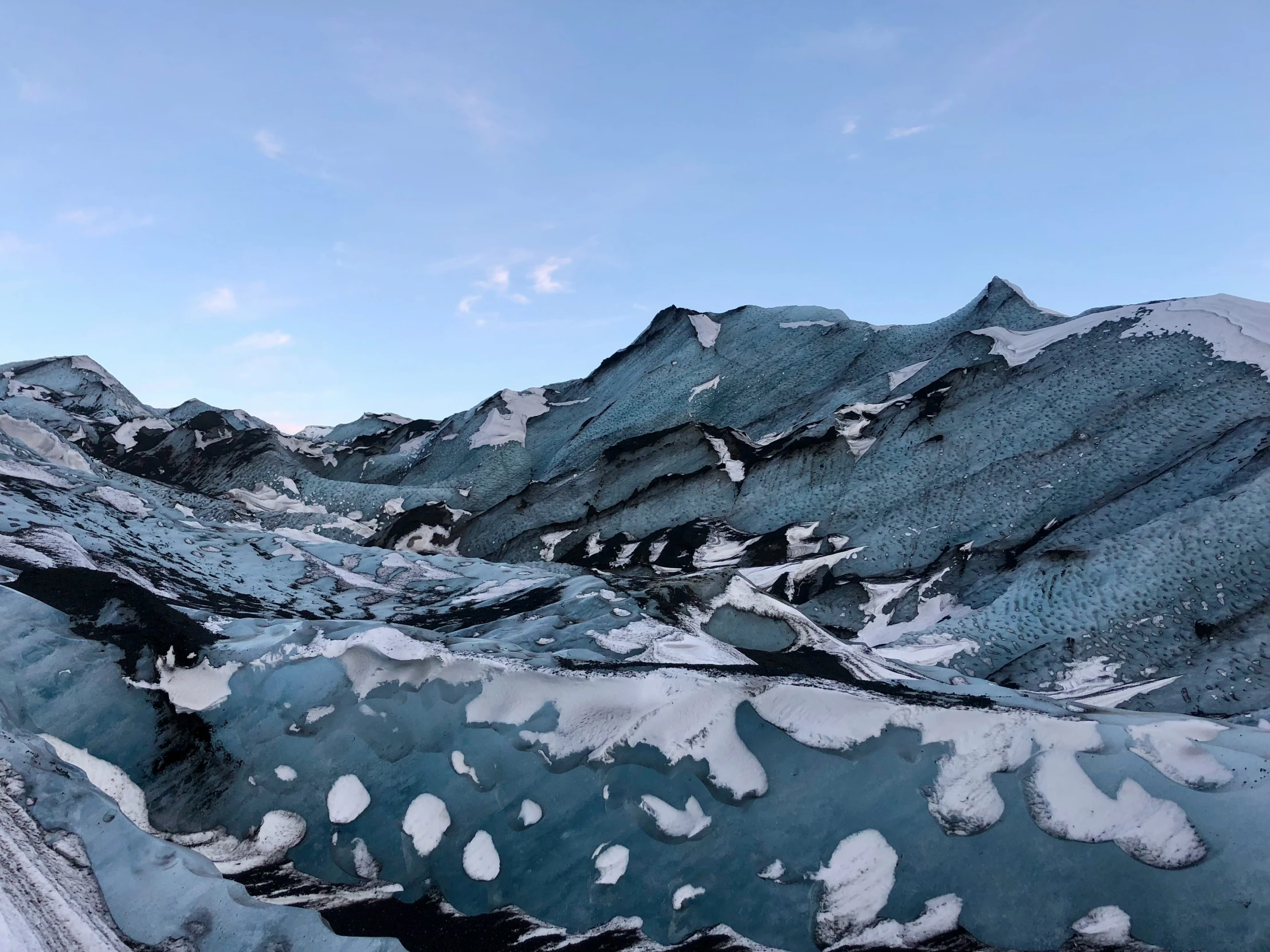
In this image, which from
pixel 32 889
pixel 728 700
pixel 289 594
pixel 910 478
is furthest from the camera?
pixel 910 478

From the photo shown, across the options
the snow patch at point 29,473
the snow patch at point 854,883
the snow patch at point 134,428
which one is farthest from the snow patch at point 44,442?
the snow patch at point 854,883

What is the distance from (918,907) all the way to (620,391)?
66.2 feet

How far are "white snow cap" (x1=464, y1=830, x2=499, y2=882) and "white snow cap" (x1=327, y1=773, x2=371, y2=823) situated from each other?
672 millimetres

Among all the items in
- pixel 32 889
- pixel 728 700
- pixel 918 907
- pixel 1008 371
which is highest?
pixel 1008 371

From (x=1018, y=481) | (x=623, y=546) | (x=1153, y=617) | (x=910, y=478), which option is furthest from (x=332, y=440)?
(x=1153, y=617)

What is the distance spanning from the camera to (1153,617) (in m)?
10.8

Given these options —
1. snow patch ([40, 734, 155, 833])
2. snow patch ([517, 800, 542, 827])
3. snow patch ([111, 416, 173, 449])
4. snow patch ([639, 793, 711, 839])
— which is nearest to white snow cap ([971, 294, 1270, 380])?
snow patch ([639, 793, 711, 839])

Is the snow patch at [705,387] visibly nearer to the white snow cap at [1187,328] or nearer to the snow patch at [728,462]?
the snow patch at [728,462]

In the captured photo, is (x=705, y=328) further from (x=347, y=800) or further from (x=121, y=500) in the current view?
(x=347, y=800)

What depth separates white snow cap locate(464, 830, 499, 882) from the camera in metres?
4.39

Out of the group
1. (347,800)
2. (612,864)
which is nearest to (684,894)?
(612,864)

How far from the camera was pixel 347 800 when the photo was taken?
474cm

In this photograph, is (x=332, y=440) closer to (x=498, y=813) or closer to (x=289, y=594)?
(x=289, y=594)

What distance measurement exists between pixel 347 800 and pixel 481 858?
874 mm
